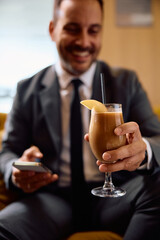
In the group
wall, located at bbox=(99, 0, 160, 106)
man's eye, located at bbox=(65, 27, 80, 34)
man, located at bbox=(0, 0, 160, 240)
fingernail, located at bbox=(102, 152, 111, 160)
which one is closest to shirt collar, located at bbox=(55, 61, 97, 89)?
man, located at bbox=(0, 0, 160, 240)

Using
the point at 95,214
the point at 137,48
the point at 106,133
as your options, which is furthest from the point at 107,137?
the point at 137,48

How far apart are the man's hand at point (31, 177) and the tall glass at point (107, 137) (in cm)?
18

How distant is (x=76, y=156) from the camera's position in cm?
73

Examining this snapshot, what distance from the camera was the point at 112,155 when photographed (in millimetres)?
496

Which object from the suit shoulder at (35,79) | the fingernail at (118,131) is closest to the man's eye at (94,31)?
the suit shoulder at (35,79)

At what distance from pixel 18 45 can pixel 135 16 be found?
1.59m

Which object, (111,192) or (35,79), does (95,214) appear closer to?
(111,192)

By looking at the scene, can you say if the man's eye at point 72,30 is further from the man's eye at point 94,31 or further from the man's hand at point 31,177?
the man's hand at point 31,177

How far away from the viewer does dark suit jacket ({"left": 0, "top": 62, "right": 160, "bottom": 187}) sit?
0.67 m

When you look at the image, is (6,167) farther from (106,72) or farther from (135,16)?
(135,16)

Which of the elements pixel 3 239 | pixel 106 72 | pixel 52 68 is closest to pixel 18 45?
pixel 52 68

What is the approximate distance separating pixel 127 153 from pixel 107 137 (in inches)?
1.8

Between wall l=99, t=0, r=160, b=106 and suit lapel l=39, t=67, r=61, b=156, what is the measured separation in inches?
53.3

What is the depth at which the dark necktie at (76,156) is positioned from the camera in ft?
2.27
